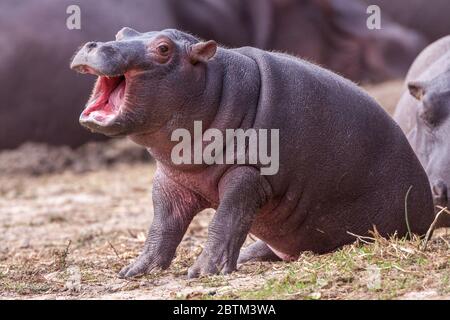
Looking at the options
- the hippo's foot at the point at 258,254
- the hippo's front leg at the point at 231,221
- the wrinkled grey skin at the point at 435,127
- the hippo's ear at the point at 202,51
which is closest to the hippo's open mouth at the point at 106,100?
the hippo's ear at the point at 202,51

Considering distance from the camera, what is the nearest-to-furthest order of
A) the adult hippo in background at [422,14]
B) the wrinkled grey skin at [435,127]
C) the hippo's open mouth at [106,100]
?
the hippo's open mouth at [106,100], the wrinkled grey skin at [435,127], the adult hippo in background at [422,14]

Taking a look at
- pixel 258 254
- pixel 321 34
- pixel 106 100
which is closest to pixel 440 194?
pixel 258 254

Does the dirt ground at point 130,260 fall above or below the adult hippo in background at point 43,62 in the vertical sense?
below

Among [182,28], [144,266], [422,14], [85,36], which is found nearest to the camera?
[144,266]

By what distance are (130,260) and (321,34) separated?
25.6 ft

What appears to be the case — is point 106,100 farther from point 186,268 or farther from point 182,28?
point 182,28

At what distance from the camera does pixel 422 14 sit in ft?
46.7

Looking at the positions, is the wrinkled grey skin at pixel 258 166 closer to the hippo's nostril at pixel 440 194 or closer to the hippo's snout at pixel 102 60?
the hippo's snout at pixel 102 60

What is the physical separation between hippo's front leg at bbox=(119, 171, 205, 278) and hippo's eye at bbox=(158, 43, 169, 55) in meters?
0.69

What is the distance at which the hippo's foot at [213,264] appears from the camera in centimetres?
491

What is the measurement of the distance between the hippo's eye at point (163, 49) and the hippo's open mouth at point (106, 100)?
0.66 ft

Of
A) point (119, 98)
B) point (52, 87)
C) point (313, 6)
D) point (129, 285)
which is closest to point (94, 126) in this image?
point (119, 98)

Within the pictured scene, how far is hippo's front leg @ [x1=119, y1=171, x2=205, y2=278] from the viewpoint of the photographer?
204 inches

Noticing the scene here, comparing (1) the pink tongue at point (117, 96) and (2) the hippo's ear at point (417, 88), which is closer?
(1) the pink tongue at point (117, 96)
